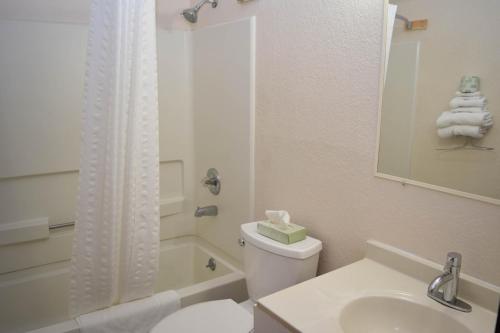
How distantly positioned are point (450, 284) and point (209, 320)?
869 mm

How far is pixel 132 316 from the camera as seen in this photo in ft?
4.99

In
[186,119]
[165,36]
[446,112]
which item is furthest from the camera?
[186,119]

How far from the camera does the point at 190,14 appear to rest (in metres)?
2.08

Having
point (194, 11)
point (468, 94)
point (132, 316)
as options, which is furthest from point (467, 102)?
point (194, 11)

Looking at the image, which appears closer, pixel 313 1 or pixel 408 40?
pixel 408 40

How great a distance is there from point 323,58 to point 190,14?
3.20 ft

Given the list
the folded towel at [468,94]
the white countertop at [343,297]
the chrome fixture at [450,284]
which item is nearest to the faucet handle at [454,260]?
the chrome fixture at [450,284]

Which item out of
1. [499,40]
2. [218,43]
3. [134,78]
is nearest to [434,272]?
[499,40]

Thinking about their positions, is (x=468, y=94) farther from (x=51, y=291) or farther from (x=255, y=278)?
(x=51, y=291)

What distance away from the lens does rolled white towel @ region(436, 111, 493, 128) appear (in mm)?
1015

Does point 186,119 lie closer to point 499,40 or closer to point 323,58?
point 323,58

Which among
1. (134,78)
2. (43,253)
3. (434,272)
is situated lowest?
(43,253)

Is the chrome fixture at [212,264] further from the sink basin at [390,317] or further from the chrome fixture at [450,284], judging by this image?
the chrome fixture at [450,284]

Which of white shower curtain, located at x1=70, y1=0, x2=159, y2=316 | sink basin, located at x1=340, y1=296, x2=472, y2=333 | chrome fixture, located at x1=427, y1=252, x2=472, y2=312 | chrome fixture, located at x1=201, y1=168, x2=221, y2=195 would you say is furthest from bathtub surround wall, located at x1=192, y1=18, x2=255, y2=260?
chrome fixture, located at x1=427, y1=252, x2=472, y2=312
